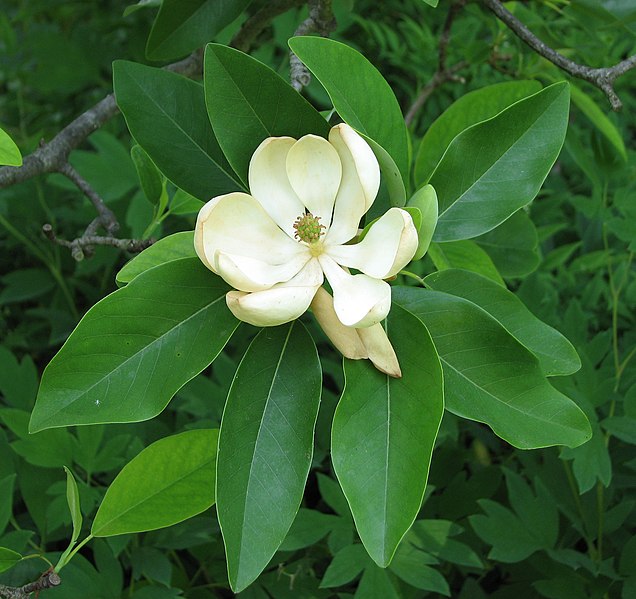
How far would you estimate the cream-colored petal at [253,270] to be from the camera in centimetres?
64

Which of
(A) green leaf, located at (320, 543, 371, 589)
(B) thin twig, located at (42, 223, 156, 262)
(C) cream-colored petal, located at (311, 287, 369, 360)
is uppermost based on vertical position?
(C) cream-colored petal, located at (311, 287, 369, 360)

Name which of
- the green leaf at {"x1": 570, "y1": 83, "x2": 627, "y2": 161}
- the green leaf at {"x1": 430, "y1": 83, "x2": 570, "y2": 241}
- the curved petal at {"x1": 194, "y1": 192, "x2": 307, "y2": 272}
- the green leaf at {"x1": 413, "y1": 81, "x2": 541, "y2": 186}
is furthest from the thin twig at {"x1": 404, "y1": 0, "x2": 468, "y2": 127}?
the curved petal at {"x1": 194, "y1": 192, "x2": 307, "y2": 272}

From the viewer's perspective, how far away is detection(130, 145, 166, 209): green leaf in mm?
918

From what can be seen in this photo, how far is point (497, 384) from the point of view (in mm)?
727

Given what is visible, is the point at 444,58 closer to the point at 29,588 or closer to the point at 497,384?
the point at 497,384

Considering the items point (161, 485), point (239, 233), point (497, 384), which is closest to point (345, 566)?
point (161, 485)

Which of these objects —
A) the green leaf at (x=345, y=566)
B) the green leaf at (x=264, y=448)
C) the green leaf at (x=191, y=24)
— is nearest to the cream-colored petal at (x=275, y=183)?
the green leaf at (x=264, y=448)

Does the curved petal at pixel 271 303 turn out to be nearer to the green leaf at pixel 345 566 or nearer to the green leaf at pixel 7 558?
the green leaf at pixel 7 558

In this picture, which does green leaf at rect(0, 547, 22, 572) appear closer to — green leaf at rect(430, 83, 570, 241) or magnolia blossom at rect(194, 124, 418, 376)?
magnolia blossom at rect(194, 124, 418, 376)

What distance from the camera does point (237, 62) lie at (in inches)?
28.7

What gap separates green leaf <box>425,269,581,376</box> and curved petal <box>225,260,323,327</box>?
0.56ft

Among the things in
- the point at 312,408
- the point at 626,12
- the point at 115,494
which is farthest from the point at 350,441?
the point at 626,12

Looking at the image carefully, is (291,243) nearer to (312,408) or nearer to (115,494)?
(312,408)

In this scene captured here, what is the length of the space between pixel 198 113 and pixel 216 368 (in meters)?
0.61
